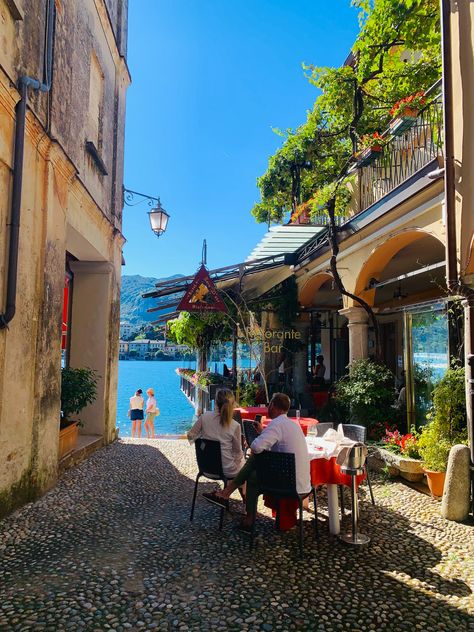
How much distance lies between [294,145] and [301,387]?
25.6 feet

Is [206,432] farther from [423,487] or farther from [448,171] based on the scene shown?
[448,171]

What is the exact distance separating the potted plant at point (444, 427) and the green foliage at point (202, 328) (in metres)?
8.21

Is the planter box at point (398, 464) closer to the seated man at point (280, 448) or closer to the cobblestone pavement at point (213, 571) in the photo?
the cobblestone pavement at point (213, 571)

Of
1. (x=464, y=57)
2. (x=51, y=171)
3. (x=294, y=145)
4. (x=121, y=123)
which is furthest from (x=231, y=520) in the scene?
(x=294, y=145)

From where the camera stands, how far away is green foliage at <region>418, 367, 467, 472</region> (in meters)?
5.23

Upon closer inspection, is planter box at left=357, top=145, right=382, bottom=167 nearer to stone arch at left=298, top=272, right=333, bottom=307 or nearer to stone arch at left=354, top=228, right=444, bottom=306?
stone arch at left=354, top=228, right=444, bottom=306

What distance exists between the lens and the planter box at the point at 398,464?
227 inches

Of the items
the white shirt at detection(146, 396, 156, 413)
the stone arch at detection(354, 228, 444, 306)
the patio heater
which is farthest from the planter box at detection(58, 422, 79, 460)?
the white shirt at detection(146, 396, 156, 413)

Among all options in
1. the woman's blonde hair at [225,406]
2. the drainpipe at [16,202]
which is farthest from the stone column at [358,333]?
the drainpipe at [16,202]

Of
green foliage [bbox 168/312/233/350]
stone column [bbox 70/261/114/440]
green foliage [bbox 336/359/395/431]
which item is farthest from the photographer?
green foliage [bbox 168/312/233/350]

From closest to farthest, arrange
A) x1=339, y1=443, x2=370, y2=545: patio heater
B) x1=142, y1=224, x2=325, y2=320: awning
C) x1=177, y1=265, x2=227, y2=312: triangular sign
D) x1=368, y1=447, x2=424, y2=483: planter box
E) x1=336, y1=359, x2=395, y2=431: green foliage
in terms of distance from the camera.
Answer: x1=339, y1=443, x2=370, y2=545: patio heater
x1=368, y1=447, x2=424, y2=483: planter box
x1=336, y1=359, x2=395, y2=431: green foliage
x1=177, y1=265, x2=227, y2=312: triangular sign
x1=142, y1=224, x2=325, y2=320: awning

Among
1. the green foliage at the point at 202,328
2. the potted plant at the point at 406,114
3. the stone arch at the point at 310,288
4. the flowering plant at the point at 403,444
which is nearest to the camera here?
the flowering plant at the point at 403,444

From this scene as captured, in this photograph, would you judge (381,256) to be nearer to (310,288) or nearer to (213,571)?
(310,288)

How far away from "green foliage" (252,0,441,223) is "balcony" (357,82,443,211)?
0.90 m
